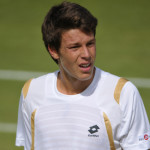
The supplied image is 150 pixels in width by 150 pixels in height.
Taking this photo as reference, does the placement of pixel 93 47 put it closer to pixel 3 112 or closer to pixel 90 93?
pixel 90 93

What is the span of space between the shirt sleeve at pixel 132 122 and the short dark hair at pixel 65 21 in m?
0.66

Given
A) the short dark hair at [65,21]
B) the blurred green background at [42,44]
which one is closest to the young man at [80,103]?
the short dark hair at [65,21]

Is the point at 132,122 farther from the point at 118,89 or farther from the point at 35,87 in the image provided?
the point at 35,87

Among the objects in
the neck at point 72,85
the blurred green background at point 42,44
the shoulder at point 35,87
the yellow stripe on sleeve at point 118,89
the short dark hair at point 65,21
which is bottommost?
the yellow stripe on sleeve at point 118,89

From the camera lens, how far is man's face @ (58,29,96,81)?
4102 mm

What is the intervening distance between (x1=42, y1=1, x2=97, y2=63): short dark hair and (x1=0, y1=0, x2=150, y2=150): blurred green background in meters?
4.28

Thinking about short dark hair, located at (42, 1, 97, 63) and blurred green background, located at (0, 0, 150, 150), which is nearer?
short dark hair, located at (42, 1, 97, 63)

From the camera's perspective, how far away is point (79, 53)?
162 inches

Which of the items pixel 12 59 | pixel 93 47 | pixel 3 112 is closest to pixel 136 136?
pixel 93 47

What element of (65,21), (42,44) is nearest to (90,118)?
(65,21)

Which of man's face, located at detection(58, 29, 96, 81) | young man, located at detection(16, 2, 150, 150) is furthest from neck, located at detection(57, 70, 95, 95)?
man's face, located at detection(58, 29, 96, 81)

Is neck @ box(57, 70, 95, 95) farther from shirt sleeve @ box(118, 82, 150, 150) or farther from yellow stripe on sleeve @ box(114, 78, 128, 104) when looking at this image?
shirt sleeve @ box(118, 82, 150, 150)

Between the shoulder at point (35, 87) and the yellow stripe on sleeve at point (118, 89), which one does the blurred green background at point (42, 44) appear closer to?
the shoulder at point (35, 87)

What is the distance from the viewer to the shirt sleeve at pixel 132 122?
4086 mm
